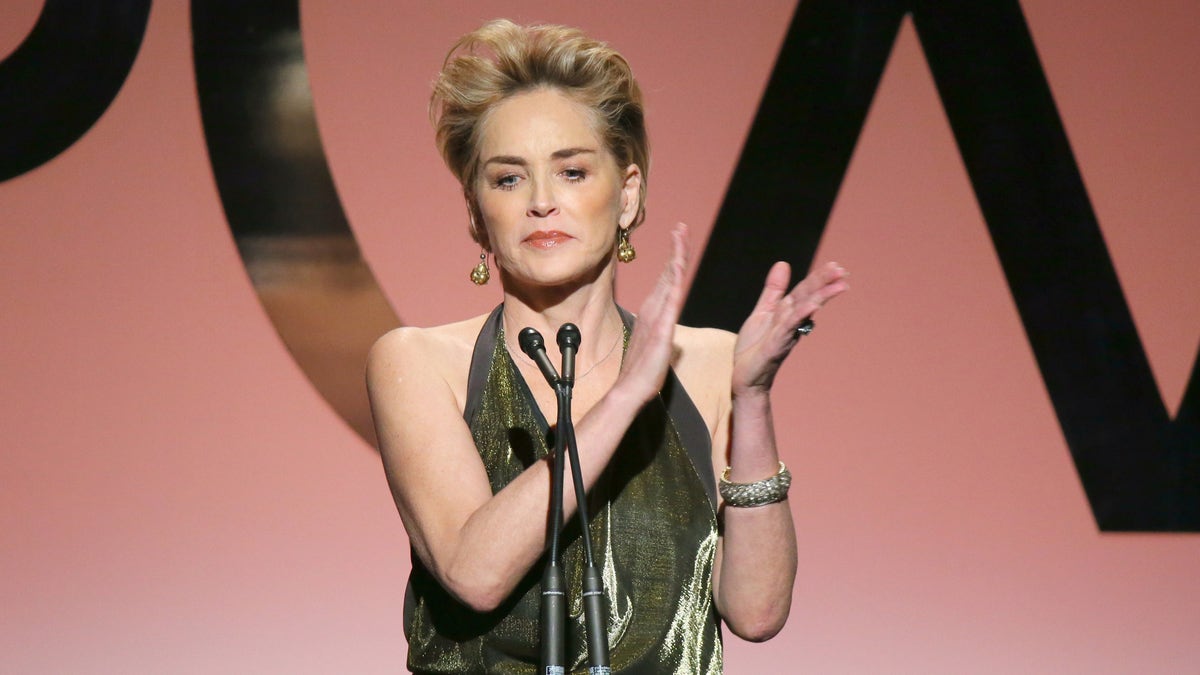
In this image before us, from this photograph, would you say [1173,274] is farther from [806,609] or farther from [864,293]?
[806,609]

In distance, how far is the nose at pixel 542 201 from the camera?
74.2 inches

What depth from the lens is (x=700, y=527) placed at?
6.45ft

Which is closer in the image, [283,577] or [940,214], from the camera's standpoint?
[283,577]

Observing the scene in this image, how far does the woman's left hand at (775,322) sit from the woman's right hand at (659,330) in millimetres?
131

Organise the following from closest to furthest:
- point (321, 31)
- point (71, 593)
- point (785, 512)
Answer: point (785, 512) < point (71, 593) < point (321, 31)

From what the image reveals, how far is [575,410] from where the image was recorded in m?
2.01

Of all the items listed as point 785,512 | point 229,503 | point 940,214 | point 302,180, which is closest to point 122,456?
point 229,503

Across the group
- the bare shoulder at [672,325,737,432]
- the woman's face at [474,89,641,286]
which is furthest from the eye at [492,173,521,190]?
the bare shoulder at [672,325,737,432]

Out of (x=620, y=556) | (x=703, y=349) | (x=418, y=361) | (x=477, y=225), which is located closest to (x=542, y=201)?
(x=477, y=225)

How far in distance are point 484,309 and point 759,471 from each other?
4.28ft

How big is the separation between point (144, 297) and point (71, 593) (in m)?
0.67

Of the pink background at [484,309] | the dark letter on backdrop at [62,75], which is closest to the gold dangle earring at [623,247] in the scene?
the pink background at [484,309]

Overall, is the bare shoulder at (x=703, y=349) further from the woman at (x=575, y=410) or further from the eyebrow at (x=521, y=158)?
the eyebrow at (x=521, y=158)

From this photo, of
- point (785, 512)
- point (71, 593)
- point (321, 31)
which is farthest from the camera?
point (321, 31)
